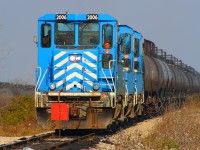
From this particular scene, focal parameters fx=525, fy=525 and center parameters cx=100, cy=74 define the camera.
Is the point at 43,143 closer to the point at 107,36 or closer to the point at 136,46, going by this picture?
the point at 107,36

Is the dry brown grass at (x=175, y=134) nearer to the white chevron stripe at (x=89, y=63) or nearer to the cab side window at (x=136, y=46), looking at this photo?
the white chevron stripe at (x=89, y=63)

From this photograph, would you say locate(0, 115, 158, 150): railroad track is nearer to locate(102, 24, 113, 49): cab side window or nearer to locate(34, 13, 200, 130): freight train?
locate(34, 13, 200, 130): freight train

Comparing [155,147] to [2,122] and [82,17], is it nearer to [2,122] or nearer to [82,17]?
[82,17]

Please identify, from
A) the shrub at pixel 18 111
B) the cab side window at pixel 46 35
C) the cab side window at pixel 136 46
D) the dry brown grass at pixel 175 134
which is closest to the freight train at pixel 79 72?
the cab side window at pixel 46 35

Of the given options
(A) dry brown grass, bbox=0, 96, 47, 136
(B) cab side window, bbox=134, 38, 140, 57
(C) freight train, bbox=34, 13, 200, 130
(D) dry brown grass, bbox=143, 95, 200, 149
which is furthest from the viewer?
(A) dry brown grass, bbox=0, 96, 47, 136

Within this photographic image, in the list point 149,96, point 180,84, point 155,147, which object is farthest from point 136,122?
point 180,84

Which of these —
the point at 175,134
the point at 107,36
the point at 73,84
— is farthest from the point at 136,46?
the point at 175,134

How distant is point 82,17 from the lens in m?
16.3

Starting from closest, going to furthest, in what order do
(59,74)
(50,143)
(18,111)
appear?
(50,143), (59,74), (18,111)

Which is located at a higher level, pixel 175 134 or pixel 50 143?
pixel 175 134

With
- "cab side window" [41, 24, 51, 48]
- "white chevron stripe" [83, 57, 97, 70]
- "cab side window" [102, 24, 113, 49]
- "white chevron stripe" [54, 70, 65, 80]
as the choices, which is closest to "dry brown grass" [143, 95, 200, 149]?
"white chevron stripe" [83, 57, 97, 70]

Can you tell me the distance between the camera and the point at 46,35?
16391 millimetres

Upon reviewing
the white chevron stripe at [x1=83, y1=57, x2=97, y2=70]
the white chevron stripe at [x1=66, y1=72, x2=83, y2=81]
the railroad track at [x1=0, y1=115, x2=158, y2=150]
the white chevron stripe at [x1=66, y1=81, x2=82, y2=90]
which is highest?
the white chevron stripe at [x1=83, y1=57, x2=97, y2=70]

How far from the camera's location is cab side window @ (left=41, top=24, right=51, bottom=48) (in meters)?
16.3
